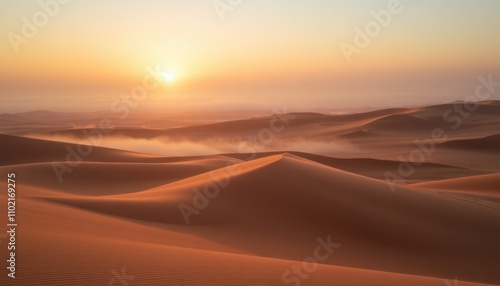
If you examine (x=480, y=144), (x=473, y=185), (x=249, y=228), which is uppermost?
(x=480, y=144)

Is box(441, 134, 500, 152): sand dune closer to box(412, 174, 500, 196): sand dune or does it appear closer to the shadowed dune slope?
box(412, 174, 500, 196): sand dune

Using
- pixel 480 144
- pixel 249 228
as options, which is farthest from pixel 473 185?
pixel 480 144

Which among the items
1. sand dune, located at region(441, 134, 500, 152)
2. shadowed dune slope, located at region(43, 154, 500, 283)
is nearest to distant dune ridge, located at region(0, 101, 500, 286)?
shadowed dune slope, located at region(43, 154, 500, 283)

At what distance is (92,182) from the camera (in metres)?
19.3

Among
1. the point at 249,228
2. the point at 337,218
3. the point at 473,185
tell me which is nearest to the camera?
the point at 249,228

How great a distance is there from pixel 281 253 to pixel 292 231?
1.74 metres

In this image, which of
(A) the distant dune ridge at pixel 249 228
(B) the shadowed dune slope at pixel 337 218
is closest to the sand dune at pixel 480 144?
(A) the distant dune ridge at pixel 249 228

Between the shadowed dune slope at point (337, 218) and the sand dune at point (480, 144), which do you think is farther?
the sand dune at point (480, 144)

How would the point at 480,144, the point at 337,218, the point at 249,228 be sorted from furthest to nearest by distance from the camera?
the point at 480,144, the point at 337,218, the point at 249,228

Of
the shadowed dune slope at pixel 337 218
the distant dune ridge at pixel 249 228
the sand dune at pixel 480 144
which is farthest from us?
the sand dune at pixel 480 144

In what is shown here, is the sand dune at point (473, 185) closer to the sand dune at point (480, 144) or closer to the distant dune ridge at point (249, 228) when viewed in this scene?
the distant dune ridge at point (249, 228)

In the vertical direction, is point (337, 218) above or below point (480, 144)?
below

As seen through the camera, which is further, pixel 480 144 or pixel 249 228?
pixel 480 144

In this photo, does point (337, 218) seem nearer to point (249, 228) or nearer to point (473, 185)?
point (249, 228)
